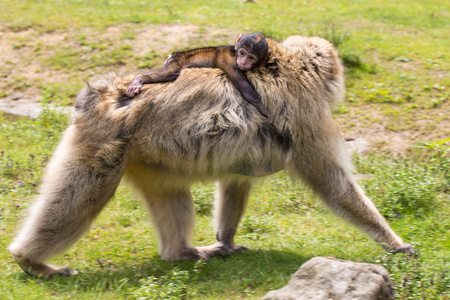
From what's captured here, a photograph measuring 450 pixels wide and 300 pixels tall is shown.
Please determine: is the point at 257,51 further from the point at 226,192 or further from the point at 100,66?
the point at 100,66

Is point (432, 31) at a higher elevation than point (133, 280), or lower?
higher

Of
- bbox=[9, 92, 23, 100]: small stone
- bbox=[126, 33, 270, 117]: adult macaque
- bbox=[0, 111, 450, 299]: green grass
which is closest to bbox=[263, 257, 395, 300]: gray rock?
bbox=[0, 111, 450, 299]: green grass

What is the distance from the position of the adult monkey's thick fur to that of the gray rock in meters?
1.02

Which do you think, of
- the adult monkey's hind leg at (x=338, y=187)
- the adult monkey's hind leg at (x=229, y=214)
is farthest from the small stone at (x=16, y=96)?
the adult monkey's hind leg at (x=338, y=187)

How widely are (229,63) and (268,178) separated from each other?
4.10 ft

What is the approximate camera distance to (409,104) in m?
9.74

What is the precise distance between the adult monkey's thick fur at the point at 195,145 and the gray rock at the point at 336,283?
1.02 m

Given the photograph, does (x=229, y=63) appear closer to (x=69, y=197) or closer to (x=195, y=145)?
(x=195, y=145)

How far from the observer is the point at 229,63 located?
Answer: 5363mm

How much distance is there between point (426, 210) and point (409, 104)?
352 cm

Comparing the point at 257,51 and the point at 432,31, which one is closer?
the point at 257,51

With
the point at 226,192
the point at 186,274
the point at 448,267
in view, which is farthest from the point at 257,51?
the point at 448,267

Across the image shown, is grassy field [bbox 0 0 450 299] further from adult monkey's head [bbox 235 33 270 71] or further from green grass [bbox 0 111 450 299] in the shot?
adult monkey's head [bbox 235 33 270 71]

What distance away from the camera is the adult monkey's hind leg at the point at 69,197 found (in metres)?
4.98
